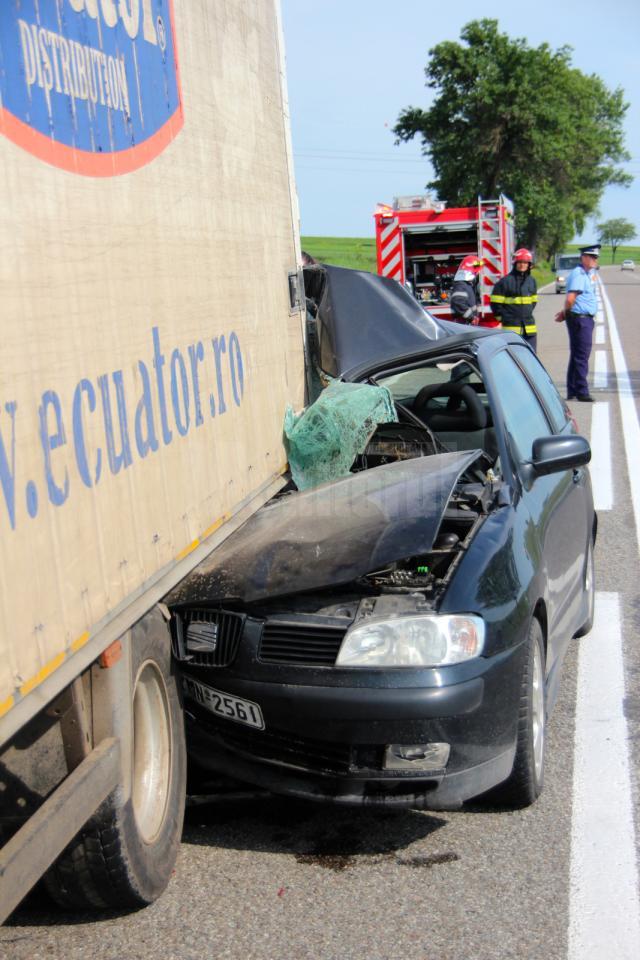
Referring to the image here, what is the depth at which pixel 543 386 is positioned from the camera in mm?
6070

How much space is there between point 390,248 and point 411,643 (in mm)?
19117

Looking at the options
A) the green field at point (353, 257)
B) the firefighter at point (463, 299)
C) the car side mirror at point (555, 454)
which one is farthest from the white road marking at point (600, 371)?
the car side mirror at point (555, 454)

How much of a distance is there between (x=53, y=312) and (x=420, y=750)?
1835 millimetres

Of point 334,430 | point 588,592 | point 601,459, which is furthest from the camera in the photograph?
point 601,459

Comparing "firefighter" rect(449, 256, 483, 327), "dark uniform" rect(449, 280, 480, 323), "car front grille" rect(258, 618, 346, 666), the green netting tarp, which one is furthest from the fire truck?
"car front grille" rect(258, 618, 346, 666)

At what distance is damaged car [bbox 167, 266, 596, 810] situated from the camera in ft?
12.0

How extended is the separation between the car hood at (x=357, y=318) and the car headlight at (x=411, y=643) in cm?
255

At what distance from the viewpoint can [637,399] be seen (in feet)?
50.3

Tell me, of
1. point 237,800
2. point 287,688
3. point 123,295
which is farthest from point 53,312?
point 237,800

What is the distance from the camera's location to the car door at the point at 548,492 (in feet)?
15.3

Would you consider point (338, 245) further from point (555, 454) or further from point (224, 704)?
point (224, 704)

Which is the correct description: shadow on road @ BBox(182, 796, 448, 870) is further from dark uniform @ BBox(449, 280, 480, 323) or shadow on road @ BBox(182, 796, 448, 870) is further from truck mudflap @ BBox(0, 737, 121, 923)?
dark uniform @ BBox(449, 280, 480, 323)

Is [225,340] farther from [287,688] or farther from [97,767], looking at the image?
[97,767]

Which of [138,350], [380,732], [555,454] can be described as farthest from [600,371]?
[138,350]
